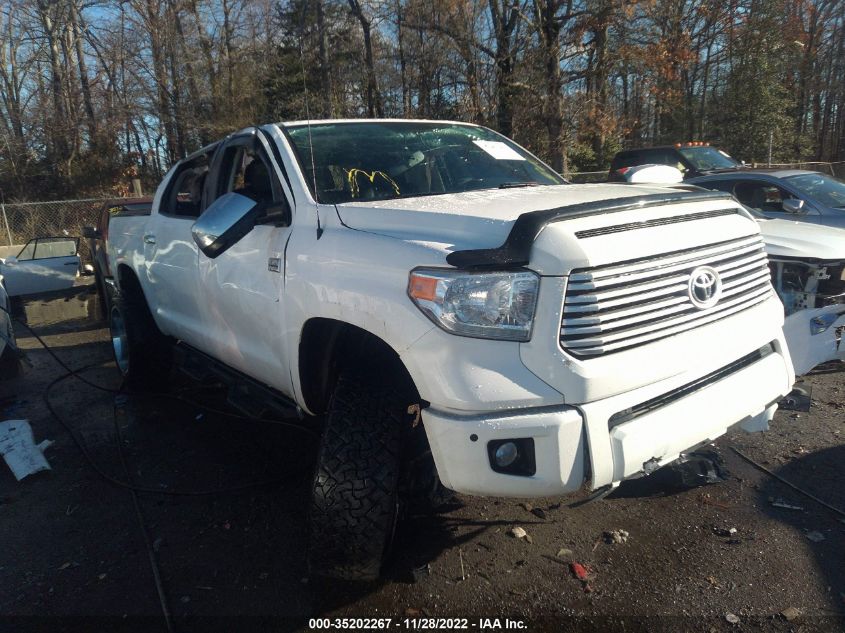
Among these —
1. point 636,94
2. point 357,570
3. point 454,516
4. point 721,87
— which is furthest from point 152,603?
point 721,87

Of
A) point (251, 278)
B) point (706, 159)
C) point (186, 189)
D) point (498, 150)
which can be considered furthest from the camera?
point (706, 159)

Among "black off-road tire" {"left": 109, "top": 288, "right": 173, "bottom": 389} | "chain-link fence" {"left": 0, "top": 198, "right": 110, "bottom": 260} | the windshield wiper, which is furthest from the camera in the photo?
"chain-link fence" {"left": 0, "top": 198, "right": 110, "bottom": 260}

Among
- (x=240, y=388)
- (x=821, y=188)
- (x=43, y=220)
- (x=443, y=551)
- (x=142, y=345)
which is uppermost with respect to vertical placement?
(x=821, y=188)

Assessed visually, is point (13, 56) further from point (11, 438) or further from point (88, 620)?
point (88, 620)

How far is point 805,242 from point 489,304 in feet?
10.8

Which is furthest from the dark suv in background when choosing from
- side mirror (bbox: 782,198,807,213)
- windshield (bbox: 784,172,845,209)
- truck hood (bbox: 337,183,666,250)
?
truck hood (bbox: 337,183,666,250)

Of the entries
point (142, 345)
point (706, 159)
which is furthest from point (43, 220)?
point (706, 159)

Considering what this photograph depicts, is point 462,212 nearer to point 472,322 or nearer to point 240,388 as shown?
point 472,322

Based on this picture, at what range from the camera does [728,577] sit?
2.78 metres

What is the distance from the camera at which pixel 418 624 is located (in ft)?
8.63

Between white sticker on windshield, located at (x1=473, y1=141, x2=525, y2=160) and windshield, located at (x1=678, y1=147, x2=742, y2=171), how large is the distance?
8.60 meters

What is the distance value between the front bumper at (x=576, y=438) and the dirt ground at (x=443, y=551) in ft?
0.81

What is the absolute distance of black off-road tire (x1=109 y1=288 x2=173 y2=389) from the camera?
552 centimetres

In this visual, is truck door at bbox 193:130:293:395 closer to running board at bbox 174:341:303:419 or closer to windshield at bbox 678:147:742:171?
running board at bbox 174:341:303:419
